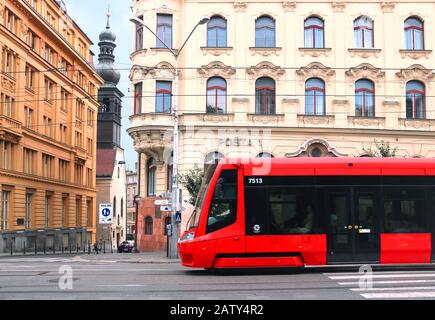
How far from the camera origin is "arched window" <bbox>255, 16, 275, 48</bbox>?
1352 inches

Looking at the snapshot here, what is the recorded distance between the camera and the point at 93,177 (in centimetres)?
7194

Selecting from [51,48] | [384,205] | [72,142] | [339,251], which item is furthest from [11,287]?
[72,142]

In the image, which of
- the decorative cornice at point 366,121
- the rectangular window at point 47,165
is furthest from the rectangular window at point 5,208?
the decorative cornice at point 366,121

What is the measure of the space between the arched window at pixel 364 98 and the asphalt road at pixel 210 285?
18364 mm

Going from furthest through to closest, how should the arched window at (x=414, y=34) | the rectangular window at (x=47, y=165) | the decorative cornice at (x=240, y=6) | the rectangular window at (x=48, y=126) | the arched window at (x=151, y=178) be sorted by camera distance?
the rectangular window at (x=47, y=165)
the rectangular window at (x=48, y=126)
the arched window at (x=151, y=178)
the arched window at (x=414, y=34)
the decorative cornice at (x=240, y=6)

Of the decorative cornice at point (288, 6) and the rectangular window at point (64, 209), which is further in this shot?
the rectangular window at point (64, 209)

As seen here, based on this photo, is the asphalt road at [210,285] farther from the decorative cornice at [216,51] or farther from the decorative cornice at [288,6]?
the decorative cornice at [288,6]

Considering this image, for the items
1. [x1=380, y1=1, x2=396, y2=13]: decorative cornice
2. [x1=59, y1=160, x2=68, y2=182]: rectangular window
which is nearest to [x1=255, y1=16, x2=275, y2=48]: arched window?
[x1=380, y1=1, x2=396, y2=13]: decorative cornice

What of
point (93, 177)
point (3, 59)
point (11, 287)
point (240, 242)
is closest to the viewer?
point (11, 287)

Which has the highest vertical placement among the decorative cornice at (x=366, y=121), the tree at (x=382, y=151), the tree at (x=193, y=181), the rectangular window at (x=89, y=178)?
the decorative cornice at (x=366, y=121)

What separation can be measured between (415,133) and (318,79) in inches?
248

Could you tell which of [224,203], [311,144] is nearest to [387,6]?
[311,144]

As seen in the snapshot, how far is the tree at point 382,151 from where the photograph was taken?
30.3m
